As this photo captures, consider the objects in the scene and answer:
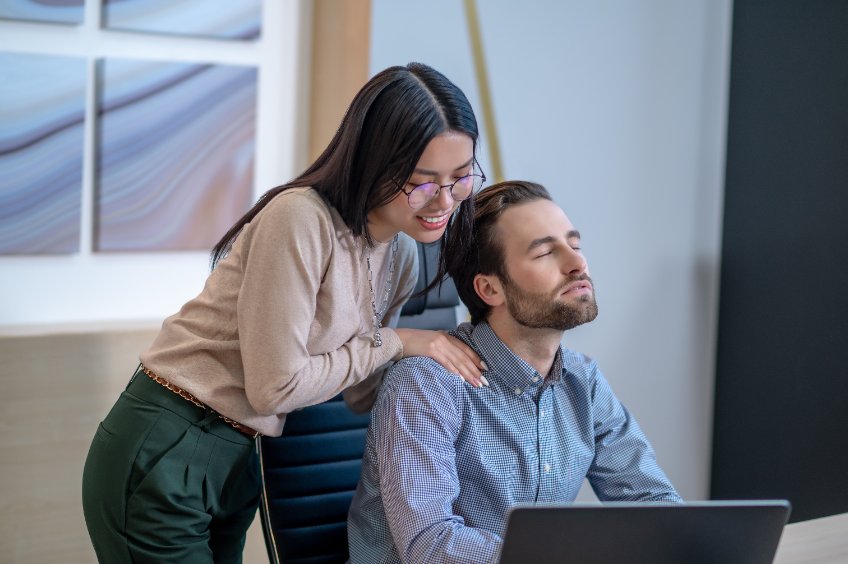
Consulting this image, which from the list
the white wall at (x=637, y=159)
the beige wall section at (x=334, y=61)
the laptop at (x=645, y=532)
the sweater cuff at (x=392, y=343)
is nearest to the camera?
the laptop at (x=645, y=532)

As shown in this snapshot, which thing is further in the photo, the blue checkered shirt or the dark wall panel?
the dark wall panel

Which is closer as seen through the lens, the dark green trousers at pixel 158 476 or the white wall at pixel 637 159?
the dark green trousers at pixel 158 476

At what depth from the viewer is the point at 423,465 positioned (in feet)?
4.82

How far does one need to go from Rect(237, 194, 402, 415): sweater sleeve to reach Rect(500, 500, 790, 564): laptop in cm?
49

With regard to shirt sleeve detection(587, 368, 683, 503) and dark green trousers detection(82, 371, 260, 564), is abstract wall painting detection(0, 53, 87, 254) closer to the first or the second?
dark green trousers detection(82, 371, 260, 564)

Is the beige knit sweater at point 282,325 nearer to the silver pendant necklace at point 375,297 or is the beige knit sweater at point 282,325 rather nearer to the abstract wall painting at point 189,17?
the silver pendant necklace at point 375,297

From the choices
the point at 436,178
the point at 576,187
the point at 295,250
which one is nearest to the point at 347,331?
the point at 295,250

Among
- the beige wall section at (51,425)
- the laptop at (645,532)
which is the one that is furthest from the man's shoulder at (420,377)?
the beige wall section at (51,425)

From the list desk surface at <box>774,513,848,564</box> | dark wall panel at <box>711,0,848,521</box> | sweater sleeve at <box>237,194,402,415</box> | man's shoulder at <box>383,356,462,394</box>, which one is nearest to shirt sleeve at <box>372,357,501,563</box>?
man's shoulder at <box>383,356,462,394</box>

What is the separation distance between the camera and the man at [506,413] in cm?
151

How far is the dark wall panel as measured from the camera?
9.02 feet

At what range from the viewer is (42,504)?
7.73 feet

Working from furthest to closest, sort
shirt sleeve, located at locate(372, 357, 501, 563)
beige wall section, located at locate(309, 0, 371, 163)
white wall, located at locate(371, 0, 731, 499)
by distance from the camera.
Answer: white wall, located at locate(371, 0, 731, 499)
beige wall section, located at locate(309, 0, 371, 163)
shirt sleeve, located at locate(372, 357, 501, 563)

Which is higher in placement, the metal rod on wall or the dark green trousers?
the metal rod on wall
